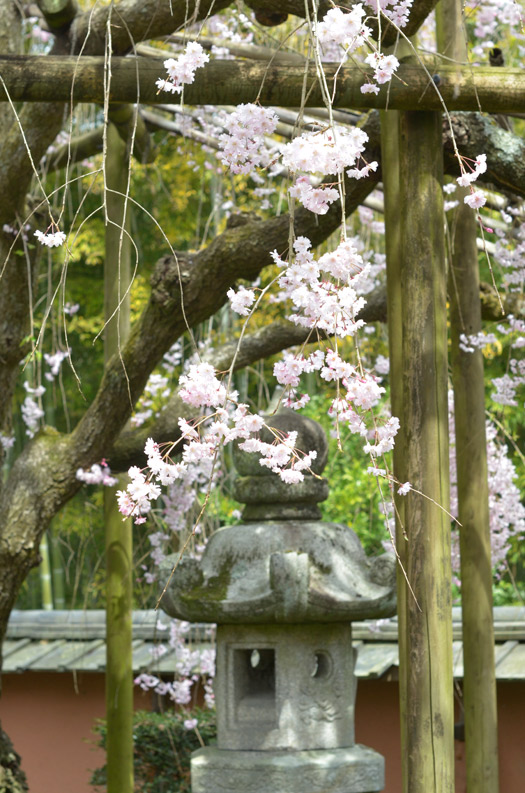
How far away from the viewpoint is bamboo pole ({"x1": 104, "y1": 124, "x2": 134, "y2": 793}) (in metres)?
4.73

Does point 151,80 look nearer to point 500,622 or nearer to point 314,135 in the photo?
point 314,135

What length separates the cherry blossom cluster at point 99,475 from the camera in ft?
14.3

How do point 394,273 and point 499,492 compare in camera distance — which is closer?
point 394,273

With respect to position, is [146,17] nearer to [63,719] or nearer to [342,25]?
[342,25]

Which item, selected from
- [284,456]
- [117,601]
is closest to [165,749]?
[117,601]

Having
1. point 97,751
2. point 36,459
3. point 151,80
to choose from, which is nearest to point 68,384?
point 97,751

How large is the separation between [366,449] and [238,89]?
0.99m

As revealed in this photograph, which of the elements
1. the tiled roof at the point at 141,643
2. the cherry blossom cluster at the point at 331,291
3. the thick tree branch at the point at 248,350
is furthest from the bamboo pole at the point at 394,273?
the tiled roof at the point at 141,643

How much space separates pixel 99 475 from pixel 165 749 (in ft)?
4.89

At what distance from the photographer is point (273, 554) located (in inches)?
132

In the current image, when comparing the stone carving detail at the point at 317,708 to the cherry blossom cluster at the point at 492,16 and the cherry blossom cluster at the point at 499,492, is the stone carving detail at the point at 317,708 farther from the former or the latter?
the cherry blossom cluster at the point at 492,16

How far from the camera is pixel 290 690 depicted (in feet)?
11.6

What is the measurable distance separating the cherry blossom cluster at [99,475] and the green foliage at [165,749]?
1260mm

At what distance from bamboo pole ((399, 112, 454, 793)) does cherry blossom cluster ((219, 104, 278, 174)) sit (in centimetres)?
48
